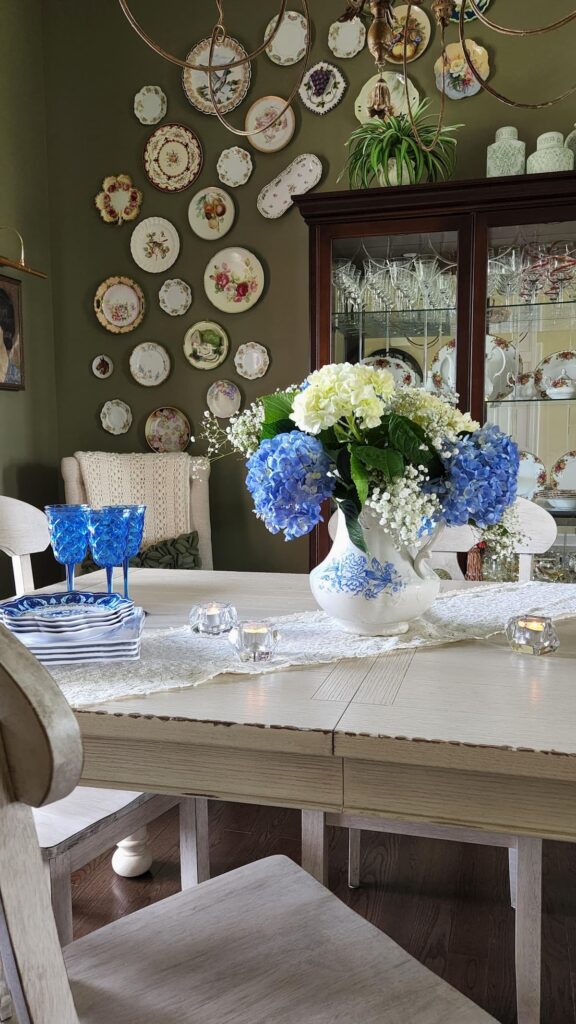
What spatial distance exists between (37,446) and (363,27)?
2.16 meters

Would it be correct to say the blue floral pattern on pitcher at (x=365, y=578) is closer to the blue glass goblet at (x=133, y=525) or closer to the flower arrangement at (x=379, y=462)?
the flower arrangement at (x=379, y=462)

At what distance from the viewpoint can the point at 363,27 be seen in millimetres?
3064

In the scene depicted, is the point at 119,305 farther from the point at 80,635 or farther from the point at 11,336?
the point at 80,635

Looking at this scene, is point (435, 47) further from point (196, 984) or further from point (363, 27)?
point (196, 984)

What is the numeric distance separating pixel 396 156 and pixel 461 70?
2.05 feet

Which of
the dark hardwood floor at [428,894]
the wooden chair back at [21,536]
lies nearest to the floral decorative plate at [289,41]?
the wooden chair back at [21,536]

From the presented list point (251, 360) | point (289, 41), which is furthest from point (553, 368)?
point (289, 41)

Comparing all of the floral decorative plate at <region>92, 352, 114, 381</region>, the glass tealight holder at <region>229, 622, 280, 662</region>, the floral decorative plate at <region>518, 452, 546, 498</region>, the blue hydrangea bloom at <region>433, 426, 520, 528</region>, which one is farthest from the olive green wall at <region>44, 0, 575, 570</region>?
the glass tealight holder at <region>229, 622, 280, 662</region>

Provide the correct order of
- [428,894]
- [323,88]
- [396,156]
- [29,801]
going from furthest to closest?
[323,88] < [396,156] < [428,894] < [29,801]

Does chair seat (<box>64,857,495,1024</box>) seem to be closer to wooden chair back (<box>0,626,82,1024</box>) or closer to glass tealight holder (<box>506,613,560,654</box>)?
wooden chair back (<box>0,626,82,1024</box>)

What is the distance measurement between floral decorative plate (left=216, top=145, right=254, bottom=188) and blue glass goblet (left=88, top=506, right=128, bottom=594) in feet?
7.97

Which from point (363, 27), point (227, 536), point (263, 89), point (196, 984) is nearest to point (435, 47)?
point (363, 27)

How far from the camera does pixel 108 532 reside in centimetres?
124

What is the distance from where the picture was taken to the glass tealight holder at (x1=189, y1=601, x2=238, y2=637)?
46.6 inches
